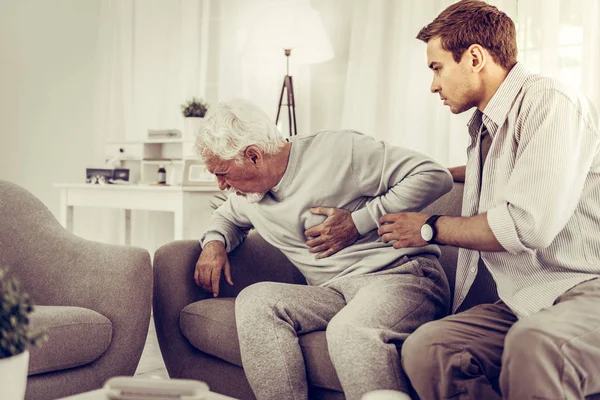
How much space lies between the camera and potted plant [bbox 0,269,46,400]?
3.11 feet

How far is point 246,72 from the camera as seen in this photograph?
387cm

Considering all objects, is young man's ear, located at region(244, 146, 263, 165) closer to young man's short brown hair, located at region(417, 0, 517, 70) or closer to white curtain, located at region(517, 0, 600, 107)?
young man's short brown hair, located at region(417, 0, 517, 70)

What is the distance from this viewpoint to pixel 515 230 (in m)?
1.36

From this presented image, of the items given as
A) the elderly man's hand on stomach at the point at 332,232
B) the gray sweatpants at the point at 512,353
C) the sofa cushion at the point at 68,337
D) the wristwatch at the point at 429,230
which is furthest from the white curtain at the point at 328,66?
the sofa cushion at the point at 68,337

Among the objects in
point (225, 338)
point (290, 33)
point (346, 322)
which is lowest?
point (225, 338)

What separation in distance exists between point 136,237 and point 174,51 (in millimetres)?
1260

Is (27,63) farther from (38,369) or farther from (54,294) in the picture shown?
(38,369)

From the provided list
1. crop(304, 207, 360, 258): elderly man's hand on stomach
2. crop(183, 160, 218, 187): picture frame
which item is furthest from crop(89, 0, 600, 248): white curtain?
crop(304, 207, 360, 258): elderly man's hand on stomach

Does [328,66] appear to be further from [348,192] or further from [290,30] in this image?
[348,192]

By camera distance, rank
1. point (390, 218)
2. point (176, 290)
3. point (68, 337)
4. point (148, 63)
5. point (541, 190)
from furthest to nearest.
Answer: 1. point (148, 63)
2. point (176, 290)
3. point (68, 337)
4. point (390, 218)
5. point (541, 190)

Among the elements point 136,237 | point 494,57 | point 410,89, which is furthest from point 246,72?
point 494,57

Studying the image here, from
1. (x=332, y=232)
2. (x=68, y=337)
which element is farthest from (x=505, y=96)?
(x=68, y=337)

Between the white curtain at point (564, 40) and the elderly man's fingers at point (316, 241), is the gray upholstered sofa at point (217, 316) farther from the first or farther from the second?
the white curtain at point (564, 40)

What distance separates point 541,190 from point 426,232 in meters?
0.28
